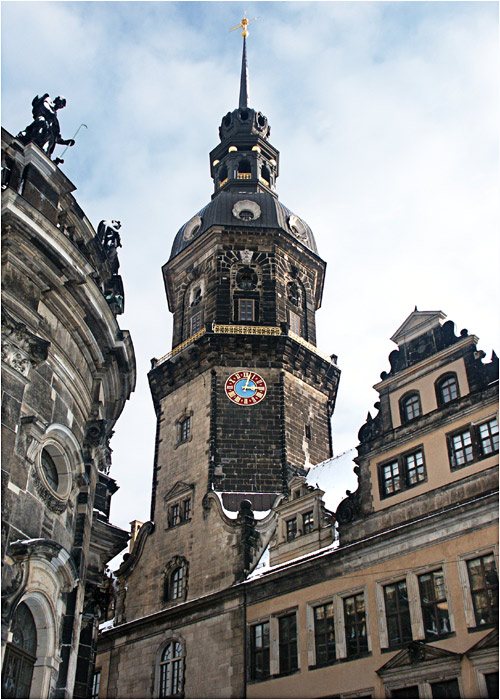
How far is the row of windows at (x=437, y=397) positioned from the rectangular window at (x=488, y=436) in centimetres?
153

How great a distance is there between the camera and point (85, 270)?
63.8ft

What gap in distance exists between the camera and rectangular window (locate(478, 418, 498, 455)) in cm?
2092

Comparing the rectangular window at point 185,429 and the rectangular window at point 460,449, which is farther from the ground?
the rectangular window at point 185,429

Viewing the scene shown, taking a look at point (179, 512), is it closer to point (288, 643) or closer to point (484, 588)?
point (288, 643)

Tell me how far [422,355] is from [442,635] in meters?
8.64

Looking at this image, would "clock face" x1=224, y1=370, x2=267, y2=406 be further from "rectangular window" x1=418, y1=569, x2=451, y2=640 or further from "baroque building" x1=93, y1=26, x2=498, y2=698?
"rectangular window" x1=418, y1=569, x2=451, y2=640

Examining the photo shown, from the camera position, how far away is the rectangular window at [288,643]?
23.5 meters

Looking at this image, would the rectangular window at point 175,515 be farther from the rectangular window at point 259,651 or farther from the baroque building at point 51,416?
the baroque building at point 51,416

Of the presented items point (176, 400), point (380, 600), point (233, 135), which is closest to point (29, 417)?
point (380, 600)

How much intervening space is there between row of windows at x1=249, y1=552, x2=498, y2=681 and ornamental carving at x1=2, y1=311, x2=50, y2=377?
38.3 ft

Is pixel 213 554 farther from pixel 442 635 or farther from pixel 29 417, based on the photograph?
pixel 29 417

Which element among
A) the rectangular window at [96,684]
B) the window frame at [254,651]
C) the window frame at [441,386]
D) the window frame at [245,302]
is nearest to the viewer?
the window frame at [441,386]

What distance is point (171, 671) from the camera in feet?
90.9

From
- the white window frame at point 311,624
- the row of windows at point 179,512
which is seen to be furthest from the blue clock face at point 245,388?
the white window frame at point 311,624
